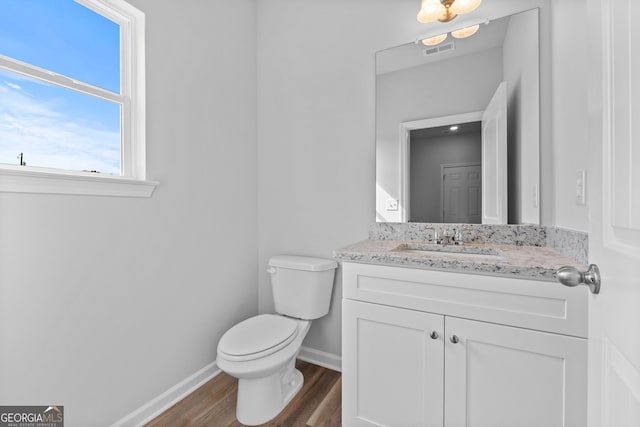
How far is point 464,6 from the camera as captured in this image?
150 centimetres

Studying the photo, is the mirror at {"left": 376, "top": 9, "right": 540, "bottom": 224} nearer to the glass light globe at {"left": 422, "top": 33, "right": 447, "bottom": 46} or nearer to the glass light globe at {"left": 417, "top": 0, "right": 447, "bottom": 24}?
the glass light globe at {"left": 422, "top": 33, "right": 447, "bottom": 46}

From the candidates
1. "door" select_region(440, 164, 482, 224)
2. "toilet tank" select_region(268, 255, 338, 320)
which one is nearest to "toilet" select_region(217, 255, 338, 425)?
"toilet tank" select_region(268, 255, 338, 320)

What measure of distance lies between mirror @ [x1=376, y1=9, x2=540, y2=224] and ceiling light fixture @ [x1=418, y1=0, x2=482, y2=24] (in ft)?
0.37

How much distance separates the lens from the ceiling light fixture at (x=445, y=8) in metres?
1.49

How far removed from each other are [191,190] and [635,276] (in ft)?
5.81

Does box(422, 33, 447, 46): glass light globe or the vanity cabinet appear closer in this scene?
the vanity cabinet

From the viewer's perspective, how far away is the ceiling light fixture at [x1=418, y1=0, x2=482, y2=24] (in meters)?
1.49

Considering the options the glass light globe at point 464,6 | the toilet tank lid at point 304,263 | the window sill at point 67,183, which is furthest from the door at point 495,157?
the window sill at point 67,183

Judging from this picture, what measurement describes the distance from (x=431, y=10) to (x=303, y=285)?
1689mm

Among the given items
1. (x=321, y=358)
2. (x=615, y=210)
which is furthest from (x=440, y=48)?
(x=321, y=358)

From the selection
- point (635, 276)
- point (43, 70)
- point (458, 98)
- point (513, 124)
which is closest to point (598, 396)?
point (635, 276)

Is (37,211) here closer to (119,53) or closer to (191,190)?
(191,190)

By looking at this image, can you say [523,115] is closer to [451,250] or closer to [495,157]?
[495,157]

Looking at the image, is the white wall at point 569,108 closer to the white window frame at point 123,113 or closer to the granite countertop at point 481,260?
the granite countertop at point 481,260
